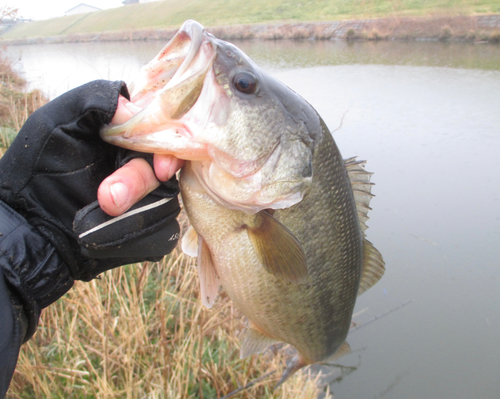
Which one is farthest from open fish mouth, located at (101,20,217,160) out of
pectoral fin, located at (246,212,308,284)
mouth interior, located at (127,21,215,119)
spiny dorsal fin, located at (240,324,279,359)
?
spiny dorsal fin, located at (240,324,279,359)

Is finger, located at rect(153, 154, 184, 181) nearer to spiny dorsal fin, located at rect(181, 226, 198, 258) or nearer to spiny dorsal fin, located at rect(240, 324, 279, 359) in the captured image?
spiny dorsal fin, located at rect(181, 226, 198, 258)

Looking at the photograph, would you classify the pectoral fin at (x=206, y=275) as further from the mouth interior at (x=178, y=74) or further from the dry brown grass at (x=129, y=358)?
the dry brown grass at (x=129, y=358)

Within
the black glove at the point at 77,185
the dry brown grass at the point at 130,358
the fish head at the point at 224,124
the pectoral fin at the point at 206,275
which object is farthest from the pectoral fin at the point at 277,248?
the dry brown grass at the point at 130,358

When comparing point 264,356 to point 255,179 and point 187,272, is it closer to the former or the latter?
point 187,272

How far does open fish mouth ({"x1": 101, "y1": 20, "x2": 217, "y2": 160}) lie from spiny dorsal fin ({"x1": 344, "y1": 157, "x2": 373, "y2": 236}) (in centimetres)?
95

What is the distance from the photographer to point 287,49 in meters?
19.3

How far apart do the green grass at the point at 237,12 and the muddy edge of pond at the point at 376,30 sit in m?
1.20

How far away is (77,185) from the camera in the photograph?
148cm

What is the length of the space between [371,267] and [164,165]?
4.74ft

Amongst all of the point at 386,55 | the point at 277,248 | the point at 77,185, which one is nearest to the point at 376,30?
the point at 386,55

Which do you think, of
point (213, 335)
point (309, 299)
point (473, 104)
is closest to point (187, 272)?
point (213, 335)

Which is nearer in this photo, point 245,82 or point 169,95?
point 169,95

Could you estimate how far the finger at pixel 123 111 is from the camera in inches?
52.5

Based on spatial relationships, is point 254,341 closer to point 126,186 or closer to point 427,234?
point 126,186
